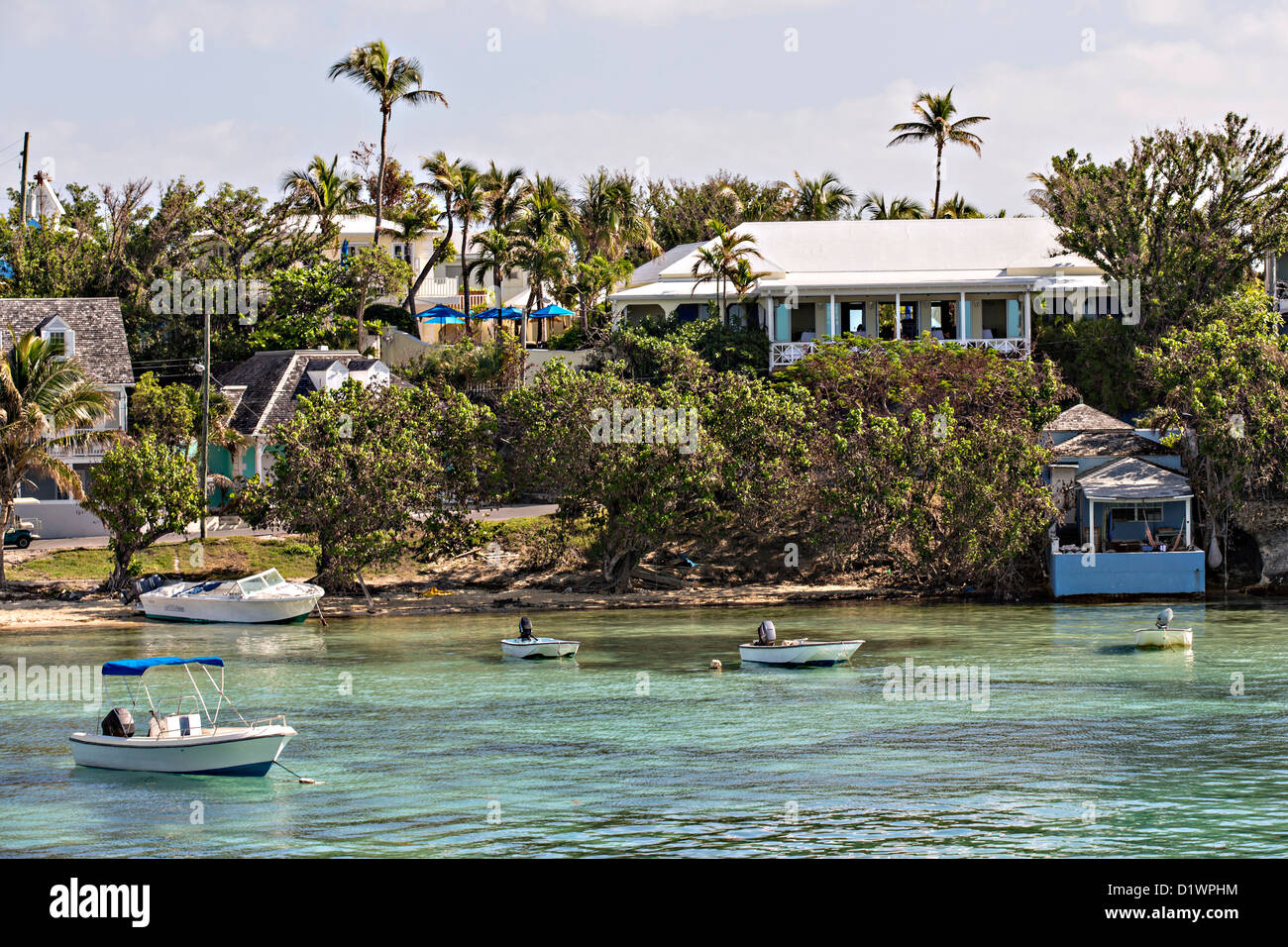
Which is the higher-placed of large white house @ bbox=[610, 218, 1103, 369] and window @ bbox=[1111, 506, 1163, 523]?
large white house @ bbox=[610, 218, 1103, 369]

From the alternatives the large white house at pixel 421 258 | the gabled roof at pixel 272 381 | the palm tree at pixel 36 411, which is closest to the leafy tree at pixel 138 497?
the palm tree at pixel 36 411

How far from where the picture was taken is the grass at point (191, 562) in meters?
50.7

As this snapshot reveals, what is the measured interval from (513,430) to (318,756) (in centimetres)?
3015

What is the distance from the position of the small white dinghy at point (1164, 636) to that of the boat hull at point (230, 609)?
26.6 metres

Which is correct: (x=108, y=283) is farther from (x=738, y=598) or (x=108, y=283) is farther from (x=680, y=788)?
(x=680, y=788)

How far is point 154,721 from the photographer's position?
2406 centimetres

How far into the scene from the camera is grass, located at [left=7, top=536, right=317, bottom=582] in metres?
50.7

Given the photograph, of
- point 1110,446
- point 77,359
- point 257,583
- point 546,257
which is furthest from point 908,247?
point 77,359

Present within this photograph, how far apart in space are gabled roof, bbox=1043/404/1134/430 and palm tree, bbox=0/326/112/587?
36062 mm

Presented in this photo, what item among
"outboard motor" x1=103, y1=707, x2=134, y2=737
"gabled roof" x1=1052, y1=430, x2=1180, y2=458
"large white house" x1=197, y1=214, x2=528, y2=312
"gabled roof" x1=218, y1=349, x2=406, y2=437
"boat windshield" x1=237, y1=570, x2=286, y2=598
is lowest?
"outboard motor" x1=103, y1=707, x2=134, y2=737

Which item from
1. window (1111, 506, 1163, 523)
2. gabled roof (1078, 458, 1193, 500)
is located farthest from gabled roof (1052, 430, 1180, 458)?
window (1111, 506, 1163, 523)

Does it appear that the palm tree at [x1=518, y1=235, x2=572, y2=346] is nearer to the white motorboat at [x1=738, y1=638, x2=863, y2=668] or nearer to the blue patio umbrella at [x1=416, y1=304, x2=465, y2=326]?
the blue patio umbrella at [x1=416, y1=304, x2=465, y2=326]

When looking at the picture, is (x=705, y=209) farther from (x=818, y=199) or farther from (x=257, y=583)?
(x=257, y=583)

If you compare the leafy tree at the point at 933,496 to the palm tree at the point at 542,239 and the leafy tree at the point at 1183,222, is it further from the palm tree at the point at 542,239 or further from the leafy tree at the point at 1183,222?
the palm tree at the point at 542,239
